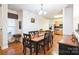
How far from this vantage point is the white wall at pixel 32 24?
5.30ft

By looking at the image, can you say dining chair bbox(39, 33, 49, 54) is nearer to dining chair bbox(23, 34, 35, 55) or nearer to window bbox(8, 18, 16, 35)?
dining chair bbox(23, 34, 35, 55)

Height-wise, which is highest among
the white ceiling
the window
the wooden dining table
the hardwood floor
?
the white ceiling

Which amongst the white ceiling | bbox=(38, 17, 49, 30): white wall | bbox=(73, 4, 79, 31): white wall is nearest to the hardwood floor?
bbox=(38, 17, 49, 30): white wall

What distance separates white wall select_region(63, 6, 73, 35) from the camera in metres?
1.59

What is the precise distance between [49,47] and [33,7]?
74 cm

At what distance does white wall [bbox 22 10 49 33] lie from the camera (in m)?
1.62

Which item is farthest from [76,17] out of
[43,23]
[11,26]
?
[11,26]

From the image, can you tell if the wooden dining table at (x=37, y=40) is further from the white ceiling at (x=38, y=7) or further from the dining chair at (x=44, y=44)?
the white ceiling at (x=38, y=7)

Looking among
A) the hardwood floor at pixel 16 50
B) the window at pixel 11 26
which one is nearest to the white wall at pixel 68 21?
the hardwood floor at pixel 16 50

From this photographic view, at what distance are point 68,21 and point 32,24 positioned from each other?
2.08ft

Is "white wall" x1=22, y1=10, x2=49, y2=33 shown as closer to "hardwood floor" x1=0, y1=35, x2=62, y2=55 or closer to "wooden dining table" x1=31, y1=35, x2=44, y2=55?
"wooden dining table" x1=31, y1=35, x2=44, y2=55

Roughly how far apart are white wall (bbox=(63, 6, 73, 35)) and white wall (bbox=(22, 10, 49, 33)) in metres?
0.31

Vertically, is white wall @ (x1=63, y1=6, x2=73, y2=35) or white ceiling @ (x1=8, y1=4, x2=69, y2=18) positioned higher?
white ceiling @ (x1=8, y1=4, x2=69, y2=18)
